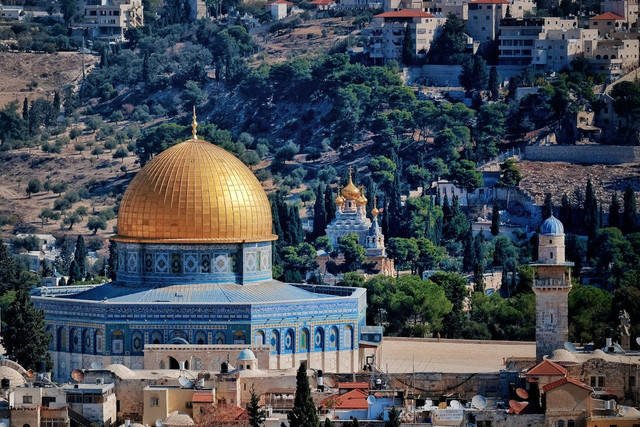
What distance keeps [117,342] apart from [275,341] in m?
3.94

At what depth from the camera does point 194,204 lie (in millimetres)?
66875

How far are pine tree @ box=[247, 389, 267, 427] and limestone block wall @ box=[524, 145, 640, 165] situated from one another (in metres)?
70.2

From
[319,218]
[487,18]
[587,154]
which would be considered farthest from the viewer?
[487,18]

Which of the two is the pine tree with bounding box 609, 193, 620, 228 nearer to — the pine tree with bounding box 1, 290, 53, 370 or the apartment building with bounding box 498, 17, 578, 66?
the apartment building with bounding box 498, 17, 578, 66

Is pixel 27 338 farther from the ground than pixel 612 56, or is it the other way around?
pixel 612 56

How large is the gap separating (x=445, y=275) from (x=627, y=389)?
2775 cm

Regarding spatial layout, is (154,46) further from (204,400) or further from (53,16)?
(204,400)

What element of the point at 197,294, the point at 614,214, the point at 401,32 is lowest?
the point at 614,214

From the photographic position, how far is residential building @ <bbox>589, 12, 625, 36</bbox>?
474 ft

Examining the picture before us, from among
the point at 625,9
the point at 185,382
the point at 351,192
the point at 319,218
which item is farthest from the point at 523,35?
the point at 185,382

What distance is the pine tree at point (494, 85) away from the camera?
136 m

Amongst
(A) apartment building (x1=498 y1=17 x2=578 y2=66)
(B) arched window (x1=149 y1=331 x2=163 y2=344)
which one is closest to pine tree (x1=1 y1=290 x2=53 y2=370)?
(B) arched window (x1=149 y1=331 x2=163 y2=344)

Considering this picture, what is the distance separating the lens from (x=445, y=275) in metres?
87.7

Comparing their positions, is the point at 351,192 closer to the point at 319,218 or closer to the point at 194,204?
the point at 319,218
